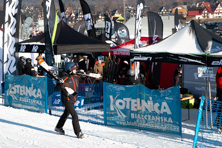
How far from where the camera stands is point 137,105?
8.55m

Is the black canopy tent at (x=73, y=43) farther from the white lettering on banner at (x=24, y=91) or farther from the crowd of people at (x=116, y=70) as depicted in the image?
the white lettering on banner at (x=24, y=91)

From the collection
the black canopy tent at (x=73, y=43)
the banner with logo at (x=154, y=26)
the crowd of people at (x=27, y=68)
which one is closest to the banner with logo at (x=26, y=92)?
the black canopy tent at (x=73, y=43)

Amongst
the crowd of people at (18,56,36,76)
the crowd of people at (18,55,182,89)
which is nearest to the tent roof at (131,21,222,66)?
the crowd of people at (18,55,182,89)

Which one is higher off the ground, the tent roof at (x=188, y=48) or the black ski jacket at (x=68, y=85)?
the tent roof at (x=188, y=48)

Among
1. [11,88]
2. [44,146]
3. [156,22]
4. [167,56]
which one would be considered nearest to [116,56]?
[156,22]

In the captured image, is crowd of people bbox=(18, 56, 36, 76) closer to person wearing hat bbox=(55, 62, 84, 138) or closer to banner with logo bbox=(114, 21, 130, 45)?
person wearing hat bbox=(55, 62, 84, 138)

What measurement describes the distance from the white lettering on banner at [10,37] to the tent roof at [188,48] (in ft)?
18.9

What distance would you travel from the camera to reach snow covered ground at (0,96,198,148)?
7156mm

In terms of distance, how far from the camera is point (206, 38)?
9.20m

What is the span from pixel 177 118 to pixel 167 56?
5.86 ft

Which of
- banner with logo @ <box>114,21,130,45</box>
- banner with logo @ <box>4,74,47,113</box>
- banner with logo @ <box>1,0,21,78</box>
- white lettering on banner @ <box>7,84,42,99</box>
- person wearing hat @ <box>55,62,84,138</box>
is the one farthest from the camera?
banner with logo @ <box>114,21,130,45</box>

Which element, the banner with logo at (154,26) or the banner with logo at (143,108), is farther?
the banner with logo at (154,26)

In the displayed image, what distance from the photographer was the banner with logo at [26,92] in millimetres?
11000

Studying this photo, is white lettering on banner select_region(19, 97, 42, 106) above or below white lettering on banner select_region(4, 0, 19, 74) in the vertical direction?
below
